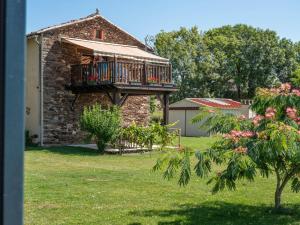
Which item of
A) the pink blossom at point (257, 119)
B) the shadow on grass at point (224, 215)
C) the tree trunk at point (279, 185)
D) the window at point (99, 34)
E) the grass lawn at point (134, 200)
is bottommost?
the shadow on grass at point (224, 215)

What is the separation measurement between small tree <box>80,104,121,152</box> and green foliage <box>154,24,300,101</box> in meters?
31.1

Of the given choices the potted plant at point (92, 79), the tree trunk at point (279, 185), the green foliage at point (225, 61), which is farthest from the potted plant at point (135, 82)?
the green foliage at point (225, 61)

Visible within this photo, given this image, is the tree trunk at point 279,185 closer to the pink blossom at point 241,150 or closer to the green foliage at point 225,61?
the pink blossom at point 241,150

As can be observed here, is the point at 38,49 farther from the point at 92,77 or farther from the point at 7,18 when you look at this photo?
the point at 7,18

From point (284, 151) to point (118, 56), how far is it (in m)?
16.9

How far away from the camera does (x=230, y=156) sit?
20.8 ft

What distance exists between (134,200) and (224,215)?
6.50 ft

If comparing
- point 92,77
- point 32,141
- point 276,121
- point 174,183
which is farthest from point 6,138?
point 32,141

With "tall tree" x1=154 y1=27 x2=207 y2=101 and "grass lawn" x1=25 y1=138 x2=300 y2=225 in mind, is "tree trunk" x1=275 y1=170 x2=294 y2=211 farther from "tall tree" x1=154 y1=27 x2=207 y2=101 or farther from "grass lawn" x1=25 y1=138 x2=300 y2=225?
"tall tree" x1=154 y1=27 x2=207 y2=101

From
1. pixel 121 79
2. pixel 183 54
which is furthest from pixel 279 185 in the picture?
pixel 183 54

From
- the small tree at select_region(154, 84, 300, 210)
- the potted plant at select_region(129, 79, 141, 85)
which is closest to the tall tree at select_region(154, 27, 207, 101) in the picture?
the potted plant at select_region(129, 79, 141, 85)

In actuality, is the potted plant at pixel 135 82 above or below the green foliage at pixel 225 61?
below

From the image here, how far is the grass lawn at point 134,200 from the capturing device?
720 centimetres

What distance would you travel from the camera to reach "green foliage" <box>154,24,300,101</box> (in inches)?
2002
